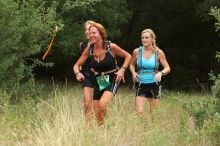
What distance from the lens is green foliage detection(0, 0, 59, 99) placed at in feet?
27.7

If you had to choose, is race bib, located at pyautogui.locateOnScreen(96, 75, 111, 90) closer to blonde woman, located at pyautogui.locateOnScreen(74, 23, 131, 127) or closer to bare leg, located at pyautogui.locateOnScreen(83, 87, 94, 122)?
blonde woman, located at pyautogui.locateOnScreen(74, 23, 131, 127)

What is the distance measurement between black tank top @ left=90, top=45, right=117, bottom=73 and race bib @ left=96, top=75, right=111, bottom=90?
11 cm

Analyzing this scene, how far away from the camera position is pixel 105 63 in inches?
302

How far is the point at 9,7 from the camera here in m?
8.33

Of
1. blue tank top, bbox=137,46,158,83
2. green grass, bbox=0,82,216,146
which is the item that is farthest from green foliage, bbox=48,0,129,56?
green grass, bbox=0,82,216,146

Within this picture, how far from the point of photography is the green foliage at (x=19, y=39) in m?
8.45

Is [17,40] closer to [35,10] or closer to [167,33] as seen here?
[35,10]

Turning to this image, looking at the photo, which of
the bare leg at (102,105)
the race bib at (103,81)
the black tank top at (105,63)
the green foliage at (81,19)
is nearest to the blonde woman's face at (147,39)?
the black tank top at (105,63)

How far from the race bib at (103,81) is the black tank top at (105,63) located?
0.35ft

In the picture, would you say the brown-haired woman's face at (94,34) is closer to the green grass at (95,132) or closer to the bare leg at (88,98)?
the bare leg at (88,98)

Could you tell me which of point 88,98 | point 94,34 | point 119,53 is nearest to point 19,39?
point 94,34

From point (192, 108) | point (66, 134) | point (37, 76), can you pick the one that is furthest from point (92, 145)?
point (37, 76)

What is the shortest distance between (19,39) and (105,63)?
1.75 meters

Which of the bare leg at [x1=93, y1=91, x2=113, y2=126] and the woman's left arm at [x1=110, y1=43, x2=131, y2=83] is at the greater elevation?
the woman's left arm at [x1=110, y1=43, x2=131, y2=83]
